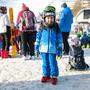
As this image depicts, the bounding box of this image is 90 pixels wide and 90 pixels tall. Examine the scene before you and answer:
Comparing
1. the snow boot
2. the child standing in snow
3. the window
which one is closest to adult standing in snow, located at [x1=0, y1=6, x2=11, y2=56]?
the child standing in snow

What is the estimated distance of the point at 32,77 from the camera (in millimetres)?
10758

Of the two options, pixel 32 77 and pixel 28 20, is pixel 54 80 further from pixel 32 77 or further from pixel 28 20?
pixel 28 20

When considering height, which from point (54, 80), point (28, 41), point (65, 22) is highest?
point (65, 22)

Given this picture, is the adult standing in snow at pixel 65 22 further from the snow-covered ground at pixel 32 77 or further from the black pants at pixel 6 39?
the black pants at pixel 6 39

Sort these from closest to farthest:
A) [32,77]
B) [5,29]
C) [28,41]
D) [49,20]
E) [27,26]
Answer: [49,20]
[32,77]
[27,26]
[28,41]
[5,29]

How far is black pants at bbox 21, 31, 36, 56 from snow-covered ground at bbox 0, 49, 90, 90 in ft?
1.57

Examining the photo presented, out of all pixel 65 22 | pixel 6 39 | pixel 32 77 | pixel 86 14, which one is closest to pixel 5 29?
pixel 6 39

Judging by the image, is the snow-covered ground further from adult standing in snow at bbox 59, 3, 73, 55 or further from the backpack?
adult standing in snow at bbox 59, 3, 73, 55

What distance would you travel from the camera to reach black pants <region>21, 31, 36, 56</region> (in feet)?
44.1

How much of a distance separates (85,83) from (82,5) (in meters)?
34.0

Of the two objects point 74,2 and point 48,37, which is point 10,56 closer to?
point 48,37

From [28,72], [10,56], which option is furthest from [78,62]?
[10,56]

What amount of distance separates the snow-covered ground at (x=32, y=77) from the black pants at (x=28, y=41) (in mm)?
479

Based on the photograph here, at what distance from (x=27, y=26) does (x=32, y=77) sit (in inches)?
112
